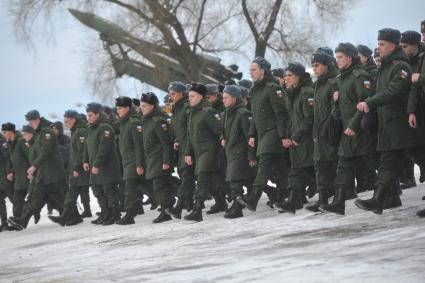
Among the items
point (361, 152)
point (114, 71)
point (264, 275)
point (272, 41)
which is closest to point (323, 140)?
point (361, 152)

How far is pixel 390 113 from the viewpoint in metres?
7.98

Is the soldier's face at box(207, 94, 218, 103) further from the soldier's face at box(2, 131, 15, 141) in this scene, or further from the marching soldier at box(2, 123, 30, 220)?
the soldier's face at box(2, 131, 15, 141)

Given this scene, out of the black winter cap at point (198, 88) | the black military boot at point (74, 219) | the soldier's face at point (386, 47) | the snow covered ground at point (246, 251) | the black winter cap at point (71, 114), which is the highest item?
the black winter cap at point (71, 114)

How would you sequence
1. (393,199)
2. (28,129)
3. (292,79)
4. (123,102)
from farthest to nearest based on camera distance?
(28,129) → (123,102) → (292,79) → (393,199)

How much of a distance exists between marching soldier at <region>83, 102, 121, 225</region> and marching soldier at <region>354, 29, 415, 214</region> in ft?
16.8

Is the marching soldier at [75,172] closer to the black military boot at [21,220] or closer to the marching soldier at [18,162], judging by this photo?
the black military boot at [21,220]

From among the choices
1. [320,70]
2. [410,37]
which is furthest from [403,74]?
[320,70]

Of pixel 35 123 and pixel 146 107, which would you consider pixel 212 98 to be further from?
pixel 35 123

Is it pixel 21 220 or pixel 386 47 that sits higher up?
pixel 386 47

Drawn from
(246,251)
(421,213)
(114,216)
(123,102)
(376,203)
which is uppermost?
(123,102)

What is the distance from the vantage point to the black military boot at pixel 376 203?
7.90 meters

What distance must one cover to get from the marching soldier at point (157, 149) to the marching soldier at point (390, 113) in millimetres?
3865

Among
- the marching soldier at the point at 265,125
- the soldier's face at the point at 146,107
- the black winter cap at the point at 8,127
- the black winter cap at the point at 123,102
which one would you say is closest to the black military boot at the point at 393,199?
the marching soldier at the point at 265,125

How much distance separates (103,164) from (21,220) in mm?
2150
